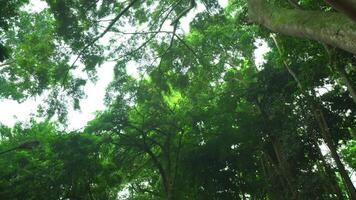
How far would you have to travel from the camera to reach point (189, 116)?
746 inches

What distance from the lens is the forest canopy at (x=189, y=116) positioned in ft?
45.2

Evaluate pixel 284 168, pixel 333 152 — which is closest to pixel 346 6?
pixel 333 152

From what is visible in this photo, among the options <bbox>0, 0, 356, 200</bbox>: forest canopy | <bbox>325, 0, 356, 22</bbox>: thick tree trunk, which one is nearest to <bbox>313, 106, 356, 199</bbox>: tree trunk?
<bbox>0, 0, 356, 200</bbox>: forest canopy

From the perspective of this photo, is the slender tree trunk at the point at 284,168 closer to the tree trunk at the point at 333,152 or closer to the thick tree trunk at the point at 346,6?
the tree trunk at the point at 333,152

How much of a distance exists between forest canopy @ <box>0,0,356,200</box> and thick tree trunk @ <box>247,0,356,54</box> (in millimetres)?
5765

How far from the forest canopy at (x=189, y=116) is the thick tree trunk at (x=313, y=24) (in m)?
5.76

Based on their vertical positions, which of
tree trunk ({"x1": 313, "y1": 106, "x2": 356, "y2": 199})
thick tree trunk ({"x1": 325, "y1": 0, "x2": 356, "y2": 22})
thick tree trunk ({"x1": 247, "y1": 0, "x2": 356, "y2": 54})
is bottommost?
thick tree trunk ({"x1": 325, "y1": 0, "x2": 356, "y2": 22})

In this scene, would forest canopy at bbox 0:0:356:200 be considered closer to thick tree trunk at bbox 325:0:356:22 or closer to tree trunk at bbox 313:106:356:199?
tree trunk at bbox 313:106:356:199

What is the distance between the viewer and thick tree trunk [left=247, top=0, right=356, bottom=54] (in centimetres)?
372

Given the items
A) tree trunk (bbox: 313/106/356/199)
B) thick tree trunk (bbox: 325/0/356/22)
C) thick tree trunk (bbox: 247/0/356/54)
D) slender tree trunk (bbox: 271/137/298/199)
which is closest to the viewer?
thick tree trunk (bbox: 325/0/356/22)

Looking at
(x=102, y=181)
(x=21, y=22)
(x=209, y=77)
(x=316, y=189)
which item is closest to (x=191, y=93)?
(x=209, y=77)

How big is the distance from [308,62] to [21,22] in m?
15.1

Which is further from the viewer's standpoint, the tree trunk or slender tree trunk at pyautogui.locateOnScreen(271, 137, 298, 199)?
slender tree trunk at pyautogui.locateOnScreen(271, 137, 298, 199)

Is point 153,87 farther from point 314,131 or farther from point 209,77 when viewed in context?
point 314,131
